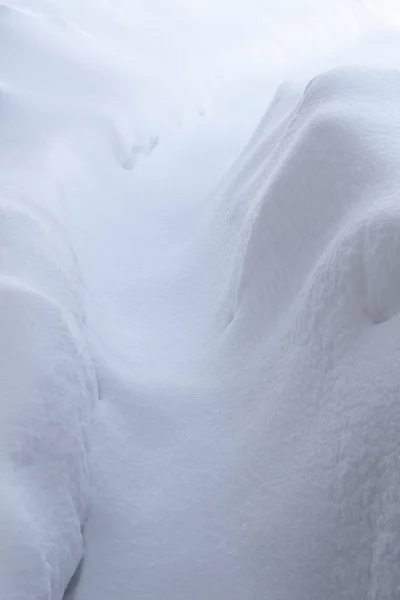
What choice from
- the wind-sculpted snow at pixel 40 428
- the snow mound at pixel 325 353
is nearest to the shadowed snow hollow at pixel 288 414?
the snow mound at pixel 325 353

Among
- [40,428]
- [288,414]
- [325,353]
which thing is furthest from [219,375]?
[40,428]

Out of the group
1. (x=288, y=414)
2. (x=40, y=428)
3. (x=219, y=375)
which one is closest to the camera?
(x=40, y=428)

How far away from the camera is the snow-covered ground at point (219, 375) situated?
1.62 metres

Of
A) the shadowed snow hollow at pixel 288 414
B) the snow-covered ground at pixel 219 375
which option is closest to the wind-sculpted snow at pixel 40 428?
the snow-covered ground at pixel 219 375

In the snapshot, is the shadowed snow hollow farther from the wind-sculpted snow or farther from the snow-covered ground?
the wind-sculpted snow

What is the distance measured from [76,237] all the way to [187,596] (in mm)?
1885

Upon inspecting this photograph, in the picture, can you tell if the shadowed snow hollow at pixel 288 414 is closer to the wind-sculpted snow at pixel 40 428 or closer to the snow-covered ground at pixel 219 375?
the snow-covered ground at pixel 219 375

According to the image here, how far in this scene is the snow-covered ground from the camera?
1616 millimetres

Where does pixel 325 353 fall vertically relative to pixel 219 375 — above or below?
above

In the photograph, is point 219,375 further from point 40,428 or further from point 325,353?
point 40,428

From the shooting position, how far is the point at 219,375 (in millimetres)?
2320

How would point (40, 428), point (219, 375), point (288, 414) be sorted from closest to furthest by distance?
1. point (40, 428)
2. point (288, 414)
3. point (219, 375)

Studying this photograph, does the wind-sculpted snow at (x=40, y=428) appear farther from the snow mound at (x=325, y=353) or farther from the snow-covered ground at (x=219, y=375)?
the snow mound at (x=325, y=353)

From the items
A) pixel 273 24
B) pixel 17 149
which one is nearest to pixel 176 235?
pixel 17 149
